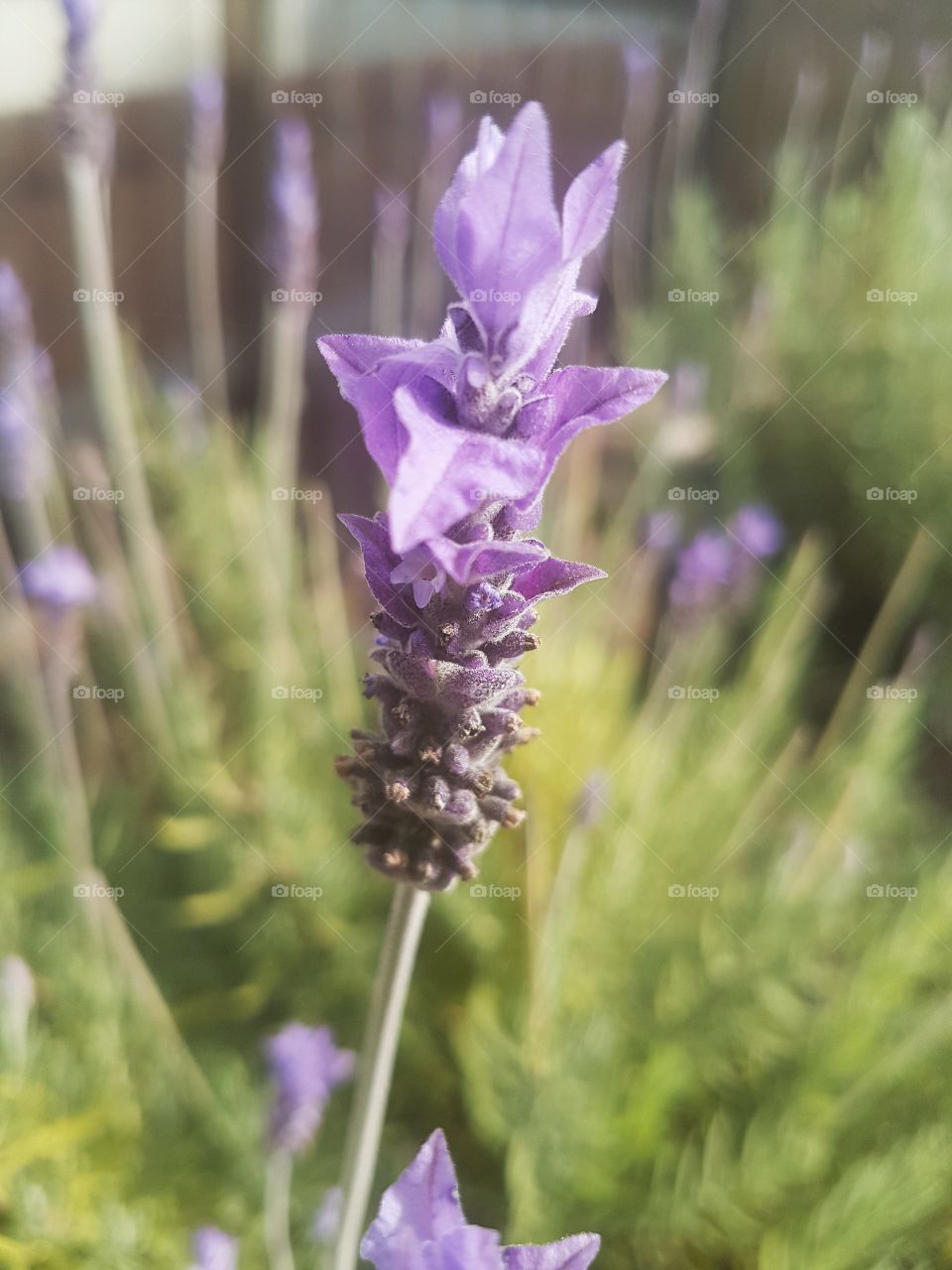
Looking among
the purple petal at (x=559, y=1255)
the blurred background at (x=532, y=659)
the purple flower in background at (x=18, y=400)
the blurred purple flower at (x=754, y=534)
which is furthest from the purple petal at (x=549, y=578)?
the blurred purple flower at (x=754, y=534)

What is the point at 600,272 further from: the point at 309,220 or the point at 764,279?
the point at 309,220

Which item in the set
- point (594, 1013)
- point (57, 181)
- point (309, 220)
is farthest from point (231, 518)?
point (594, 1013)

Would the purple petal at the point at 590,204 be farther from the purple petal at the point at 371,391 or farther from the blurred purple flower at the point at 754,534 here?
the blurred purple flower at the point at 754,534

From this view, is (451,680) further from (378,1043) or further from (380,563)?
(378,1043)

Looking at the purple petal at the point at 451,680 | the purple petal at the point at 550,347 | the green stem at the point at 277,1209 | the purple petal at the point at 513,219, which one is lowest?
the green stem at the point at 277,1209

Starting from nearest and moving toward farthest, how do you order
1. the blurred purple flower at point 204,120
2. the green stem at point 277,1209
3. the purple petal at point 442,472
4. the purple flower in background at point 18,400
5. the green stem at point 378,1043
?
the purple petal at point 442,472
the green stem at point 378,1043
the green stem at point 277,1209
the purple flower in background at point 18,400
the blurred purple flower at point 204,120

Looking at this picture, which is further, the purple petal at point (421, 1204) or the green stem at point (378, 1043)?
the green stem at point (378, 1043)
